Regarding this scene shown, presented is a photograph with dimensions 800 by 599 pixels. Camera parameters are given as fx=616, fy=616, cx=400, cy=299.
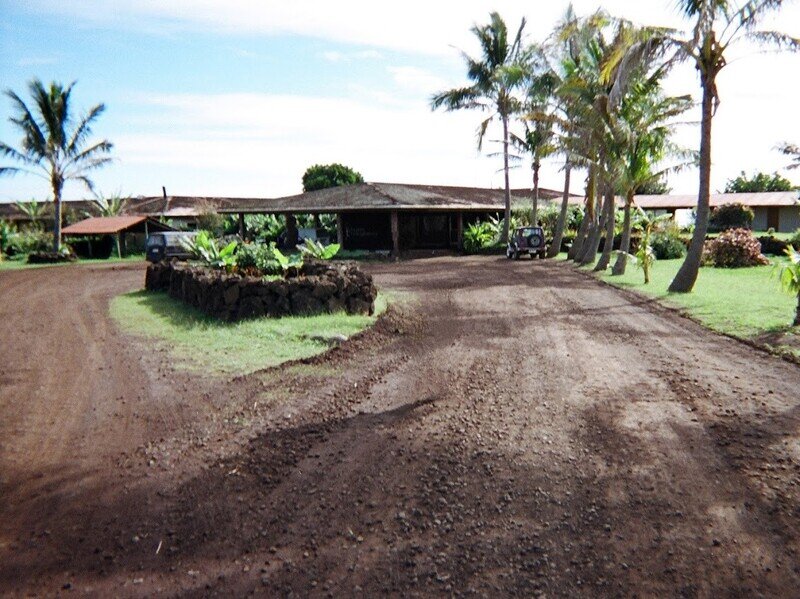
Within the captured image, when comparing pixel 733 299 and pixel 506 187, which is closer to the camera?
pixel 733 299

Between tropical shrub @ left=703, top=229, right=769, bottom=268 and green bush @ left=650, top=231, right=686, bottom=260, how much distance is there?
12.1ft

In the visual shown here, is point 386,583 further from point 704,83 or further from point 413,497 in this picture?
point 704,83

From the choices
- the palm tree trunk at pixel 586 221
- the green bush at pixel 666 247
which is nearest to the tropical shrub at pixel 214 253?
the palm tree trunk at pixel 586 221

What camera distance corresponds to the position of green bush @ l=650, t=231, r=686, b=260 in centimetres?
2780

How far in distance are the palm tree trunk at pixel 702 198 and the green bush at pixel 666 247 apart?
12.7m

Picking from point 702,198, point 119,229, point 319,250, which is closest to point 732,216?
point 702,198

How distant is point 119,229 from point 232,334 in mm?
29325

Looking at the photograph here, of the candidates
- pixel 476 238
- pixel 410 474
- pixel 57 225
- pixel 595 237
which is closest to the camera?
pixel 410 474

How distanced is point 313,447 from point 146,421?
195 centimetres

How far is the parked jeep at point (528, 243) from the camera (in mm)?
29828

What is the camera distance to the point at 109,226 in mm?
36875

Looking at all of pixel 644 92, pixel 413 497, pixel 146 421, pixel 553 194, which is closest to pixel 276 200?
pixel 644 92

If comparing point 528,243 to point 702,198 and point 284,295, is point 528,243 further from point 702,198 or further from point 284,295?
point 284,295

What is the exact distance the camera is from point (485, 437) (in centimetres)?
555
